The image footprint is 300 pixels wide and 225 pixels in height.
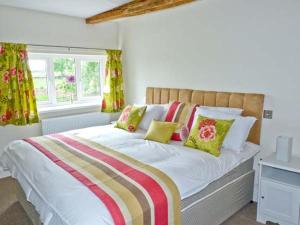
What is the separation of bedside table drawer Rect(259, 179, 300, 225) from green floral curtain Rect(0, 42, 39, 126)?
10.4ft

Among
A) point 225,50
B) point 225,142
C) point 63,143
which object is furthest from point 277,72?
point 63,143

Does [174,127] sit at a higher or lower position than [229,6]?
lower

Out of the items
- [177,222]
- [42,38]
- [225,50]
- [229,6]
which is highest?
[229,6]

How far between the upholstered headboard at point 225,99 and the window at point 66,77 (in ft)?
4.66

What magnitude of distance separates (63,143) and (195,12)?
7.66 ft

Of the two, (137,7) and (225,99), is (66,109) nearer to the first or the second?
(137,7)

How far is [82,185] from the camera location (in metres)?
1.70

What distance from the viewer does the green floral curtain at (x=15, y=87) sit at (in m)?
3.30

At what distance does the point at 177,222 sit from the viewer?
180cm

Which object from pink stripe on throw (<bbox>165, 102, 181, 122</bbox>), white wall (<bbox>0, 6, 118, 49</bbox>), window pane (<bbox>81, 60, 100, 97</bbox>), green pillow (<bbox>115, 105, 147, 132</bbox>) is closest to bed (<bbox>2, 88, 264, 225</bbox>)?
green pillow (<bbox>115, 105, 147, 132</bbox>)

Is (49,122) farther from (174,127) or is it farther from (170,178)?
(170,178)

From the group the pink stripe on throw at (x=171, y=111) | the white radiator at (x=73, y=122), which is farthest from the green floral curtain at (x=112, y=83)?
the pink stripe on throw at (x=171, y=111)

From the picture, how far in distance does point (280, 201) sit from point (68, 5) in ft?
11.2

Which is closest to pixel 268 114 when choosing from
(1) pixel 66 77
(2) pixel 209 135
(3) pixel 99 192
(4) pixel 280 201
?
(2) pixel 209 135
